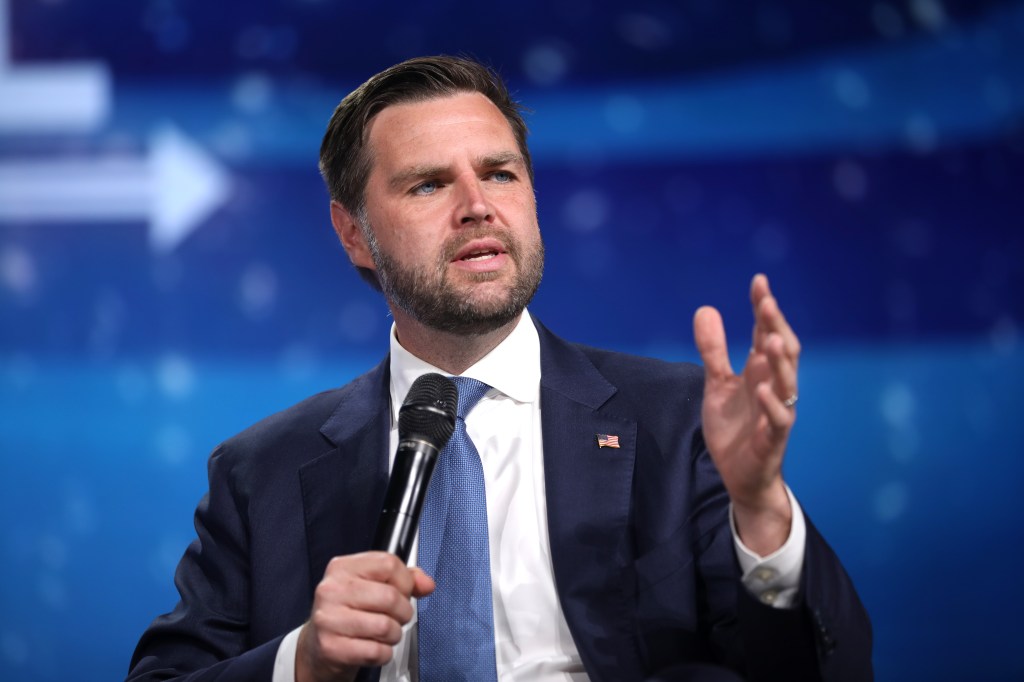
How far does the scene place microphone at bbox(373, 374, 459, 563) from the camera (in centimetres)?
127

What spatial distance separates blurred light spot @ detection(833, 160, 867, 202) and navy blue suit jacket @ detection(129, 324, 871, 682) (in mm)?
1012

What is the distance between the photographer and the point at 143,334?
2727mm

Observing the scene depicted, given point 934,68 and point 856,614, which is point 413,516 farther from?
point 934,68

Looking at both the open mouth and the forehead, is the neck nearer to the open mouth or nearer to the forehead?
the open mouth

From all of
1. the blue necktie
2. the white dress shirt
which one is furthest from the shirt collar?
the blue necktie

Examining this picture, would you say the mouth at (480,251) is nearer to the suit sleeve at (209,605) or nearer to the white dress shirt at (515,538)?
the white dress shirt at (515,538)

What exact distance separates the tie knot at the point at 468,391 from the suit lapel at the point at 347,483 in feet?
0.51

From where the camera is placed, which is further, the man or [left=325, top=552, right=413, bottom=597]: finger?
the man

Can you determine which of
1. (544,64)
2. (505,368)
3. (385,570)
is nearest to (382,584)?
(385,570)

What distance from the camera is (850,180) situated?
266 centimetres

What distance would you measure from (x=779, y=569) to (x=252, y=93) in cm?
196

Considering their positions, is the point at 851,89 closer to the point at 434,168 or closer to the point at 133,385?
the point at 434,168

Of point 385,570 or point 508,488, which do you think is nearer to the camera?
point 385,570

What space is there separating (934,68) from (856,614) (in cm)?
171
